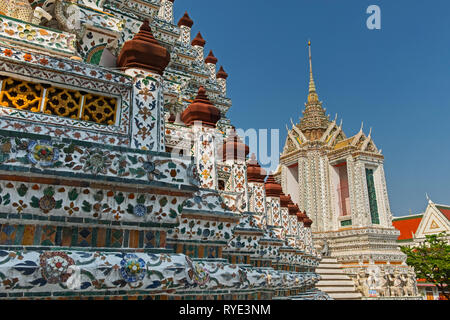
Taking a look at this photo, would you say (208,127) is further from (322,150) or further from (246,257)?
(322,150)

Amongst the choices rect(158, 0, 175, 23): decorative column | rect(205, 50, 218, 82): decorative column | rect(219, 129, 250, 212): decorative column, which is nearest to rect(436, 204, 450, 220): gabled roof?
rect(205, 50, 218, 82): decorative column

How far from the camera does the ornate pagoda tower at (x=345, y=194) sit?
22.0 meters

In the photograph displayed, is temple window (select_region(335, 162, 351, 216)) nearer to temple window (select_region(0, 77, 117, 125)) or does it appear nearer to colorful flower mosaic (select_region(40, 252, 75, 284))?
temple window (select_region(0, 77, 117, 125))

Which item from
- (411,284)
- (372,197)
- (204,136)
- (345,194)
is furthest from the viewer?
(345,194)

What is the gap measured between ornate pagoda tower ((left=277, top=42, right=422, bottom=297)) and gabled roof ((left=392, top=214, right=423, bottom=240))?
292 inches

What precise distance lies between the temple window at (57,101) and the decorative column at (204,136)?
1737 mm

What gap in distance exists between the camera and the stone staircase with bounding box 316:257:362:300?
18.6 metres

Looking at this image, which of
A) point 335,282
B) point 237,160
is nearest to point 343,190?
point 335,282

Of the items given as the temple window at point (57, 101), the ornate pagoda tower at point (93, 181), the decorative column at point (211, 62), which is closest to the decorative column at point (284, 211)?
the ornate pagoda tower at point (93, 181)

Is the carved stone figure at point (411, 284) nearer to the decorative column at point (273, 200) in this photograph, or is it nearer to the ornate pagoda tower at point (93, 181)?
the decorative column at point (273, 200)

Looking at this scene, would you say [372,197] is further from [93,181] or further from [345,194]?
[93,181]

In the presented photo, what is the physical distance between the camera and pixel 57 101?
2.84 meters

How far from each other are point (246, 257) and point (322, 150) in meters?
23.0

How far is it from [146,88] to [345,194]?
82.4ft
